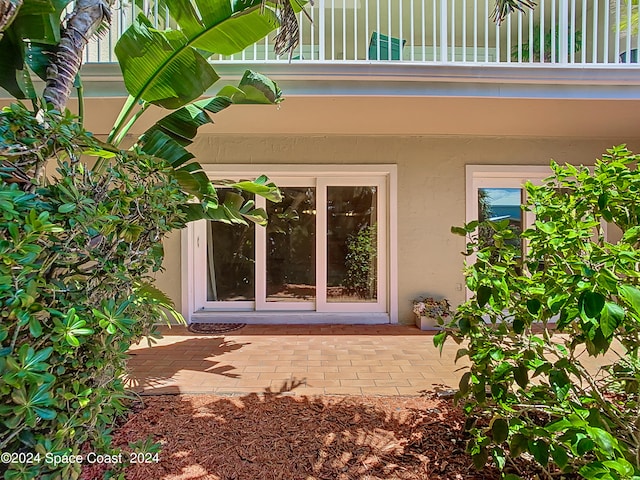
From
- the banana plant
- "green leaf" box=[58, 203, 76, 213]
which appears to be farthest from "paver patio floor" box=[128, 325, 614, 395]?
"green leaf" box=[58, 203, 76, 213]

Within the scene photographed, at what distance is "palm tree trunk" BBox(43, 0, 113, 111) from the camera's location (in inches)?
88.8

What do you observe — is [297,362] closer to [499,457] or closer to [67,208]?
[499,457]

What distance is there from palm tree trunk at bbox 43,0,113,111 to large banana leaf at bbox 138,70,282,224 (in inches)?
27.2

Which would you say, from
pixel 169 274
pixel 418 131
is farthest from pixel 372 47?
pixel 169 274

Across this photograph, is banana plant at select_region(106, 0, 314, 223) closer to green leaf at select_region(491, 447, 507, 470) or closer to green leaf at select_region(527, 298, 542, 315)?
green leaf at select_region(527, 298, 542, 315)

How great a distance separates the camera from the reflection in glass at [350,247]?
6.41 meters

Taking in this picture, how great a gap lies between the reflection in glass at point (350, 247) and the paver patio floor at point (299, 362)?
820mm

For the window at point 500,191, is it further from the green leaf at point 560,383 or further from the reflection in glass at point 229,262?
the green leaf at point 560,383

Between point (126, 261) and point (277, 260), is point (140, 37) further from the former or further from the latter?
point (277, 260)

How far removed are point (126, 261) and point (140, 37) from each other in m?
2.18

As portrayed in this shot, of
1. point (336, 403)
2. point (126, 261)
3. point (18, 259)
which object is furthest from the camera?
point (336, 403)

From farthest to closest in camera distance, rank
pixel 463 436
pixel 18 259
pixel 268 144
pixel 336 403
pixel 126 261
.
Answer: pixel 268 144, pixel 336 403, pixel 463 436, pixel 126 261, pixel 18 259

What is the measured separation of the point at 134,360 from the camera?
4.44 metres

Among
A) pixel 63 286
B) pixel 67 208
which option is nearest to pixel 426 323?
pixel 63 286
